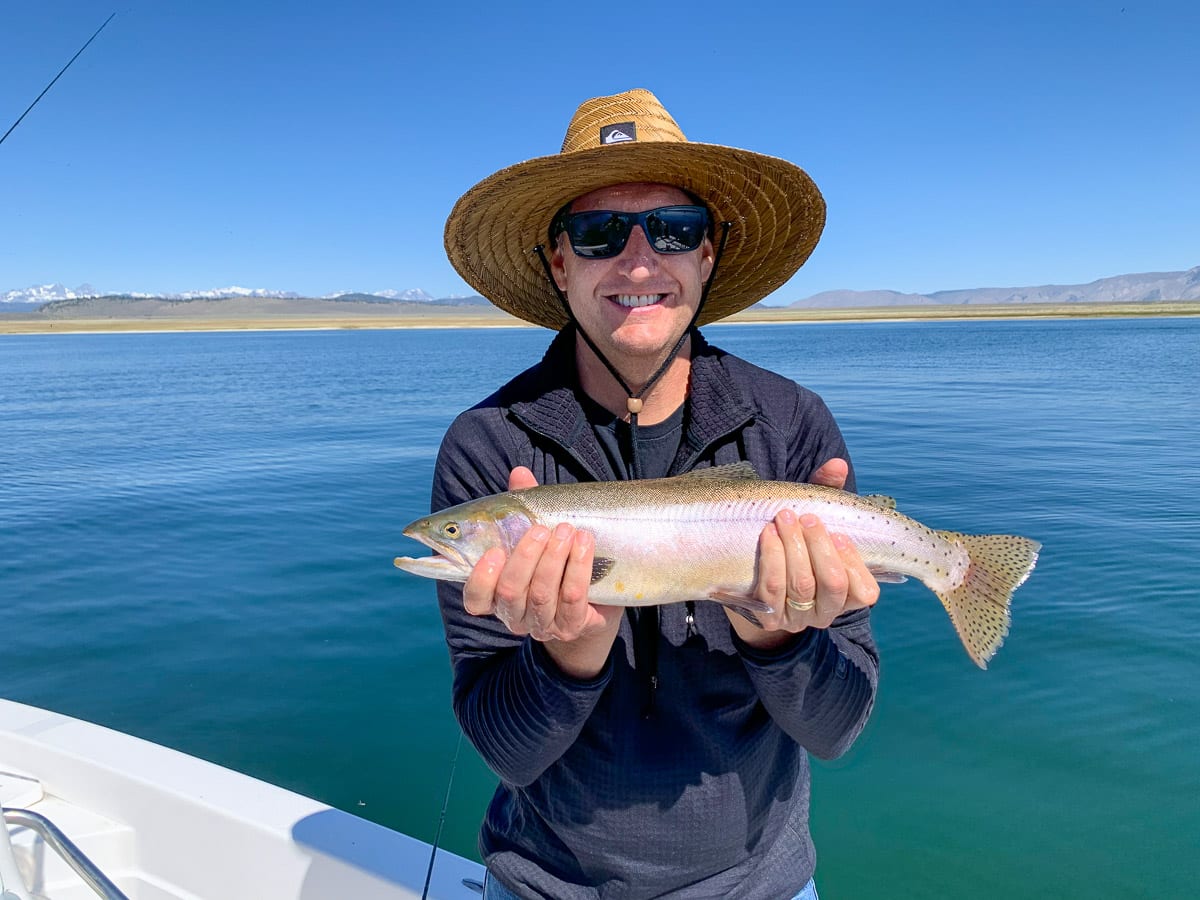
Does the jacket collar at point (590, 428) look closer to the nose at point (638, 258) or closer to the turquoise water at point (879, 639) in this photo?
the nose at point (638, 258)

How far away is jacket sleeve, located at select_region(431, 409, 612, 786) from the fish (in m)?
0.13

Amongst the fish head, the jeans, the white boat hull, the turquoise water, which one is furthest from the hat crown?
the turquoise water

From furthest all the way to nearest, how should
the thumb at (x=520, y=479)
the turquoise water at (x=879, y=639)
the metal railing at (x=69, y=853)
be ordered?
the turquoise water at (x=879, y=639), the metal railing at (x=69, y=853), the thumb at (x=520, y=479)

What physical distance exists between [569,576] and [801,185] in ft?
6.97

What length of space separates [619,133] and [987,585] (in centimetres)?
247

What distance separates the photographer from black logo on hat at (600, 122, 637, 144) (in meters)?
3.18

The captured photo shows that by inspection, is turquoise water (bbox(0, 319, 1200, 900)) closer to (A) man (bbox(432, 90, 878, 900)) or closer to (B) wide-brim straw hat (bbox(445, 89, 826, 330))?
(A) man (bbox(432, 90, 878, 900))

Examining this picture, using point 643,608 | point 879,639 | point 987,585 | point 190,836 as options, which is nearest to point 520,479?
point 643,608

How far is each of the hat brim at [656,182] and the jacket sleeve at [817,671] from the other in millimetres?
1039

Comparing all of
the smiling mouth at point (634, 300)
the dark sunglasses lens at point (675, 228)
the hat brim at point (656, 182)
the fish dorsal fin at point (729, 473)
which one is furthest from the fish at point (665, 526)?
the hat brim at point (656, 182)

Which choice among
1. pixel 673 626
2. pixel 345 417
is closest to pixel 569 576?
pixel 673 626

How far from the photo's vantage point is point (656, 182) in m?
3.47

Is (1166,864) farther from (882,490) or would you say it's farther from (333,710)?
(882,490)

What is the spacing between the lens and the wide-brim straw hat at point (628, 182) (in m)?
3.24
